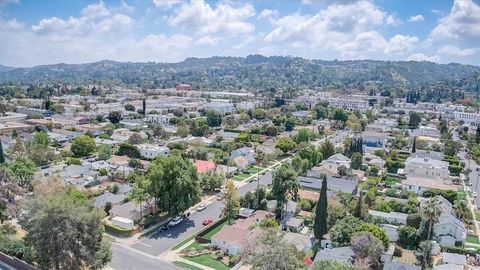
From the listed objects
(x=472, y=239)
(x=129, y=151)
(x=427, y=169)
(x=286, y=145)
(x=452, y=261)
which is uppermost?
(x=286, y=145)

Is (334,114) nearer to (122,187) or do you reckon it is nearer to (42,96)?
(122,187)

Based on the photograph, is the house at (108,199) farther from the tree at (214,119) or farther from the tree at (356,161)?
the tree at (214,119)

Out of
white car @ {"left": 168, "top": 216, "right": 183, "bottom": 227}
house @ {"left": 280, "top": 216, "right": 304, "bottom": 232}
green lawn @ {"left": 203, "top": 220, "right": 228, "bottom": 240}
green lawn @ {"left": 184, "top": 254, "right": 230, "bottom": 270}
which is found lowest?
green lawn @ {"left": 184, "top": 254, "right": 230, "bottom": 270}

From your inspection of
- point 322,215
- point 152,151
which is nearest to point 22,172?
point 152,151

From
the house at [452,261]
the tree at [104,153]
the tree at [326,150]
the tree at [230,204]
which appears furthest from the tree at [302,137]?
the house at [452,261]

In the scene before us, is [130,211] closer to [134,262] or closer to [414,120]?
[134,262]

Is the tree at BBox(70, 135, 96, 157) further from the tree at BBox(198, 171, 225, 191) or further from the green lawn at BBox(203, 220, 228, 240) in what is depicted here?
the green lawn at BBox(203, 220, 228, 240)

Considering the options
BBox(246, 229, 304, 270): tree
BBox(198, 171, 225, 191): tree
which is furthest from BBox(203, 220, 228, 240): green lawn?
BBox(246, 229, 304, 270): tree
